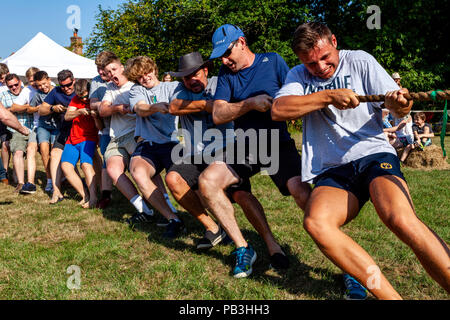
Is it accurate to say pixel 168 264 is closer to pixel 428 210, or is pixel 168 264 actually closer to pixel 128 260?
pixel 128 260

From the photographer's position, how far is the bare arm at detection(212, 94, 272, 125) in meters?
3.38

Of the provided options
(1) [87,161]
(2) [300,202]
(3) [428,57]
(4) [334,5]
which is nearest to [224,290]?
(2) [300,202]

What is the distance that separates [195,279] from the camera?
3.32 meters

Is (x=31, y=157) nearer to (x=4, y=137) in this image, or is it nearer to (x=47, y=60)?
(x=4, y=137)

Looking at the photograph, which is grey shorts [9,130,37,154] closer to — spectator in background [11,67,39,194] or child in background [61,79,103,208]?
spectator in background [11,67,39,194]

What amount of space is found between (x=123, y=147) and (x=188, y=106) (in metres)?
1.71

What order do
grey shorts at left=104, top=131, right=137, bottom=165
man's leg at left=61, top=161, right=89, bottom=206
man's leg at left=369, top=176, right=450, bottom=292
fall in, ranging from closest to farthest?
1. man's leg at left=369, top=176, right=450, bottom=292
2. grey shorts at left=104, top=131, right=137, bottom=165
3. man's leg at left=61, top=161, right=89, bottom=206

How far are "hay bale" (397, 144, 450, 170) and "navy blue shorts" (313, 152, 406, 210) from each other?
653 cm

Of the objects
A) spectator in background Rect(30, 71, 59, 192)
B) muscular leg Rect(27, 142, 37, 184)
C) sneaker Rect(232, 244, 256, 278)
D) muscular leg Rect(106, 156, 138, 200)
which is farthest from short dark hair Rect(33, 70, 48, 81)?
sneaker Rect(232, 244, 256, 278)

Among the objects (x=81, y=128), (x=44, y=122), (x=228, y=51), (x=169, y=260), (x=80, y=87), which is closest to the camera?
(x=228, y=51)

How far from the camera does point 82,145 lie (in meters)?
6.18

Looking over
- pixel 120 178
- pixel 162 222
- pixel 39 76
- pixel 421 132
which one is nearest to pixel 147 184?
pixel 162 222

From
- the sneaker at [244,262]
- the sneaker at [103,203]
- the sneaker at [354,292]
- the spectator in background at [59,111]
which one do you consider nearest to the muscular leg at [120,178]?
the sneaker at [103,203]

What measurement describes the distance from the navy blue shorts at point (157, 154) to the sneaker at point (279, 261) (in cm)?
181
